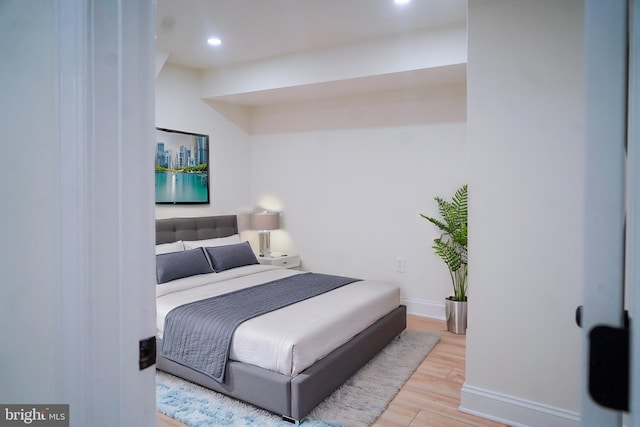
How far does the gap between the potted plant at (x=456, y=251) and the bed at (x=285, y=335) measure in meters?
0.57

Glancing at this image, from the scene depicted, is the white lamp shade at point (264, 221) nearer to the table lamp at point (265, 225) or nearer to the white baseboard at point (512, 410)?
the table lamp at point (265, 225)

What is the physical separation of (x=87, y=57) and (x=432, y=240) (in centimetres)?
392

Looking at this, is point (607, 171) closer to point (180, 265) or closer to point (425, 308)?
point (180, 265)

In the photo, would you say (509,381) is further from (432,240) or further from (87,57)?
(87,57)

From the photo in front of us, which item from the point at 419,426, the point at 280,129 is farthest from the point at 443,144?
the point at 419,426

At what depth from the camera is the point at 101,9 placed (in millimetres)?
→ 892

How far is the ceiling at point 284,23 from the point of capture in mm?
3113

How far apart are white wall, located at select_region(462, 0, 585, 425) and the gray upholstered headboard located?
3.11 metres

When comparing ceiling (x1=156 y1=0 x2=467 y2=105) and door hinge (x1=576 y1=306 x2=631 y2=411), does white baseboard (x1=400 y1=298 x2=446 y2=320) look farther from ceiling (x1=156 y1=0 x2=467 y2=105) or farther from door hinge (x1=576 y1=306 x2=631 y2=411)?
door hinge (x1=576 y1=306 x2=631 y2=411)

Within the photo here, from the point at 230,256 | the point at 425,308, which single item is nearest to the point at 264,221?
the point at 230,256

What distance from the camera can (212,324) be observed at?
2629 millimetres

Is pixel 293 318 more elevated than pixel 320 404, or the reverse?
pixel 293 318

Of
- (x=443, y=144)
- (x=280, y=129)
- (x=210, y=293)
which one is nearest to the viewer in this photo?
(x=210, y=293)

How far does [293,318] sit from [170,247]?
1996mm
